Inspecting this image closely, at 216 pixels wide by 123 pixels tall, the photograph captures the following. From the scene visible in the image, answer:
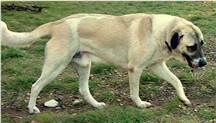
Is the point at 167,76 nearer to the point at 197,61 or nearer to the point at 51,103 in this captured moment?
the point at 197,61

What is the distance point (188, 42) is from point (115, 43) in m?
0.81

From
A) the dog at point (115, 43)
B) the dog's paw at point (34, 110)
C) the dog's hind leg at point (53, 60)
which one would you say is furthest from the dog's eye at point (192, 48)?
the dog's paw at point (34, 110)

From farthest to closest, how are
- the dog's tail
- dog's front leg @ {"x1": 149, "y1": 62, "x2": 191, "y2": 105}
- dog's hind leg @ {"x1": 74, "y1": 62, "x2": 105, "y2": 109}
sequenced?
dog's front leg @ {"x1": 149, "y1": 62, "x2": 191, "y2": 105}, dog's hind leg @ {"x1": 74, "y1": 62, "x2": 105, "y2": 109}, the dog's tail

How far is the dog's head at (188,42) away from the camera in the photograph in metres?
5.39

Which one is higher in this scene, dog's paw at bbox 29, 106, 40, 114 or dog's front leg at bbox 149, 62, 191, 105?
dog's front leg at bbox 149, 62, 191, 105

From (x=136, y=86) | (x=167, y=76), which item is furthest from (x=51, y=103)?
(x=167, y=76)

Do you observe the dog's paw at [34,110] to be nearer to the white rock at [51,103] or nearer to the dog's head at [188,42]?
the white rock at [51,103]

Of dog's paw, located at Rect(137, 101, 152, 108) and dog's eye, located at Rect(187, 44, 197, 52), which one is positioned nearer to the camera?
dog's eye, located at Rect(187, 44, 197, 52)

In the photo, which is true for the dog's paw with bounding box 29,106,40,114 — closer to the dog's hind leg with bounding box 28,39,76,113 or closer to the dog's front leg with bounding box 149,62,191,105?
the dog's hind leg with bounding box 28,39,76,113

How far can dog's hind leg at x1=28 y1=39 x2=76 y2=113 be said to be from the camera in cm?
547

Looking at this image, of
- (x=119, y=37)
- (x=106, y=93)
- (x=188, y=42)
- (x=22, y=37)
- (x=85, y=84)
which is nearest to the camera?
(x=188, y=42)

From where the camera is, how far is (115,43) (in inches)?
224

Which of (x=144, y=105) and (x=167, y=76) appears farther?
(x=167, y=76)

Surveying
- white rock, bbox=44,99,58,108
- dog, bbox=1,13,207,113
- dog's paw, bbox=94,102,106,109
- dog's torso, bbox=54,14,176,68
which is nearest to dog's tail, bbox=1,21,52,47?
dog, bbox=1,13,207,113
